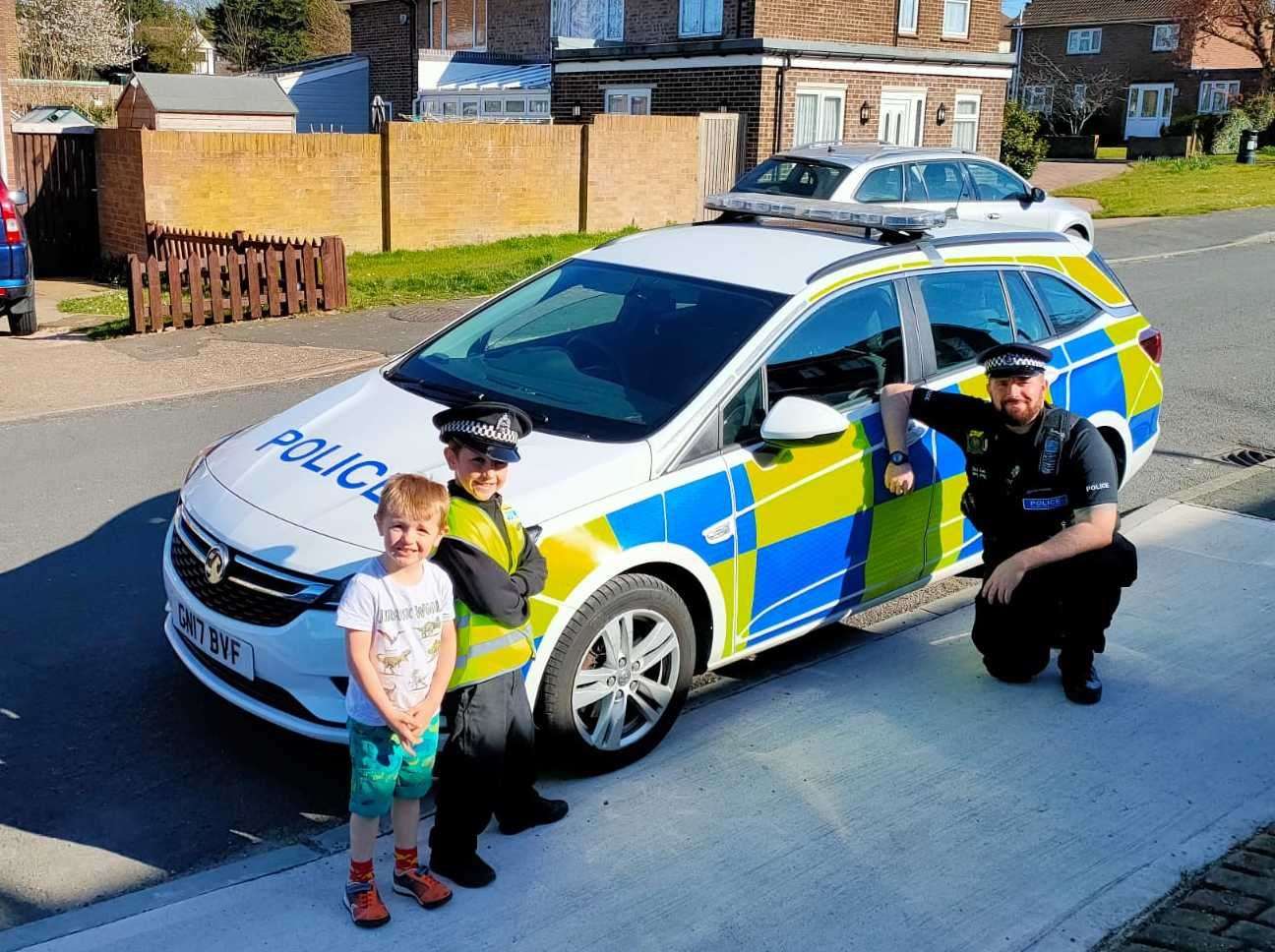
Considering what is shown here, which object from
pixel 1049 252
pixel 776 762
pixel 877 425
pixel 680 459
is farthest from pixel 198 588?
pixel 1049 252

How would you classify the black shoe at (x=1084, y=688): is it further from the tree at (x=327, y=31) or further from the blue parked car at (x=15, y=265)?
the tree at (x=327, y=31)

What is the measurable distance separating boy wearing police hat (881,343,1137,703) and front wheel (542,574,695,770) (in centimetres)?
122

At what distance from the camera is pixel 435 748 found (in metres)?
3.77

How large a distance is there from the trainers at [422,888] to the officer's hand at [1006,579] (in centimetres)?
234

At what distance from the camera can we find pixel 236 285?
43.8 feet

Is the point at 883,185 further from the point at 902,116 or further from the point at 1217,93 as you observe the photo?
the point at 1217,93

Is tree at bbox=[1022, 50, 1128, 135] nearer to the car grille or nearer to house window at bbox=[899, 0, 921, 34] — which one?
house window at bbox=[899, 0, 921, 34]

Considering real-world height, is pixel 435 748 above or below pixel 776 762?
above

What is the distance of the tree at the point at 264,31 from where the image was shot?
61.0 meters

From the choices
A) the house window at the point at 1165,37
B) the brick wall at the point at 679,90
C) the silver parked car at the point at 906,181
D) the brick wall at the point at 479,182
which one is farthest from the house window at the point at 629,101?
the house window at the point at 1165,37

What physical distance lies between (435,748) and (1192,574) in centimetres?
439

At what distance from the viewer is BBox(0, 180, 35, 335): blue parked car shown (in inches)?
481

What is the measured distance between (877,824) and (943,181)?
39.5 feet

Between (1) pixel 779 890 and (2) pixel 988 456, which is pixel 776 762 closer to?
(1) pixel 779 890
